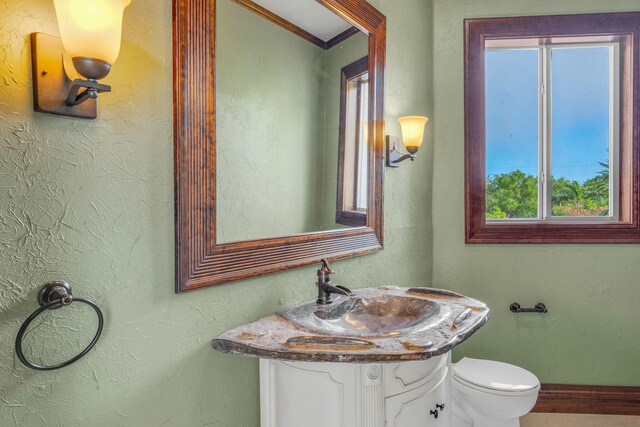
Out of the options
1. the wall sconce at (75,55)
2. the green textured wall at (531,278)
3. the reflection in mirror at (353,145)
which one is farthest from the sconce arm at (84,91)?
the green textured wall at (531,278)

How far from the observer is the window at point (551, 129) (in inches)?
89.0

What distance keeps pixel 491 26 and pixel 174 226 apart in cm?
221

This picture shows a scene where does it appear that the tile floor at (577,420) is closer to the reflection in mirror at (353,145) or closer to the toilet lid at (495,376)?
the toilet lid at (495,376)

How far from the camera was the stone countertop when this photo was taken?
3.13 feet

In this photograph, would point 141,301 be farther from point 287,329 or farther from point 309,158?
point 309,158

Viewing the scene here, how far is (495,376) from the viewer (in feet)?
6.10

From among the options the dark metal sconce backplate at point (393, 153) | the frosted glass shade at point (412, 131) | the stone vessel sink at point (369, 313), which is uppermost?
the frosted glass shade at point (412, 131)

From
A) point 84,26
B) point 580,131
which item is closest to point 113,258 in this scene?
point 84,26

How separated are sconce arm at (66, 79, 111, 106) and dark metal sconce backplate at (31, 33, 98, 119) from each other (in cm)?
1

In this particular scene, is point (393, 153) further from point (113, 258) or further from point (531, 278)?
point (113, 258)

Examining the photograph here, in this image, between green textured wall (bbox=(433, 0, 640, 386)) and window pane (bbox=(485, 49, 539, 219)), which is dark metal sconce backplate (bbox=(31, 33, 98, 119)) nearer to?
green textured wall (bbox=(433, 0, 640, 386))

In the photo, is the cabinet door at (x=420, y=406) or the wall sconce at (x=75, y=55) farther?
the cabinet door at (x=420, y=406)

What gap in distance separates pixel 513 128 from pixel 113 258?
2.32 meters

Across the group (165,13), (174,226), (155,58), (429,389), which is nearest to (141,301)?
(174,226)
